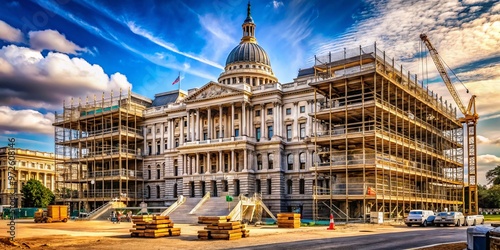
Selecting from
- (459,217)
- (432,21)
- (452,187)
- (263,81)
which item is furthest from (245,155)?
(432,21)

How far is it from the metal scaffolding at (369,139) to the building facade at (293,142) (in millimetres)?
186

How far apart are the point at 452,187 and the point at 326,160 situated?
31.8 m

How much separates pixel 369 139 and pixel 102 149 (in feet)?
150

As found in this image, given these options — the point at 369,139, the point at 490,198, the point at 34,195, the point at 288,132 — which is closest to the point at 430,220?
the point at 369,139

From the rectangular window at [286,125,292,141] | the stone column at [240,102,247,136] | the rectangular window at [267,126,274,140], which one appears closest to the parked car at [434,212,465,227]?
the rectangular window at [286,125,292,141]

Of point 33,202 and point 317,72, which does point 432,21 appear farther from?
point 33,202

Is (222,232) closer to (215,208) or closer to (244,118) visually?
(215,208)

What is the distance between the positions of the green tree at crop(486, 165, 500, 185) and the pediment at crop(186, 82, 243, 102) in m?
79.7

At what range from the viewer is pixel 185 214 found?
194 feet

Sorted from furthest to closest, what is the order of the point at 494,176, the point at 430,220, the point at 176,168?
1. the point at 494,176
2. the point at 176,168
3. the point at 430,220

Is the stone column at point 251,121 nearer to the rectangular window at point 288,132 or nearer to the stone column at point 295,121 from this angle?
the rectangular window at point 288,132

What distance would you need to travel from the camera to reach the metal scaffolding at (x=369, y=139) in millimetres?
54906

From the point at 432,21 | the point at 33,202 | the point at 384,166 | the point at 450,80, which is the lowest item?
the point at 33,202

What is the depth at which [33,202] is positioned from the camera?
97.8 metres
